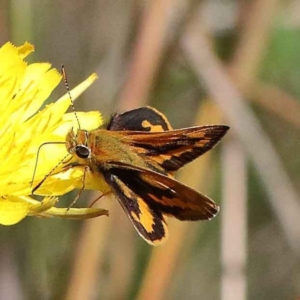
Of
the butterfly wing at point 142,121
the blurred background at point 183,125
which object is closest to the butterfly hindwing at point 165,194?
the butterfly wing at point 142,121

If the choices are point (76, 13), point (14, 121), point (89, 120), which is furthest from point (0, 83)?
point (76, 13)

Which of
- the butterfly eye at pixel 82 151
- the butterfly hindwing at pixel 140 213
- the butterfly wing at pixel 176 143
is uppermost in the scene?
the butterfly eye at pixel 82 151

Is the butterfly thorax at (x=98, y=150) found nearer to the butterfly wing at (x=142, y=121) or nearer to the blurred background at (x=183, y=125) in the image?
the butterfly wing at (x=142, y=121)

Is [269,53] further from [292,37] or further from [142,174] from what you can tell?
[142,174]

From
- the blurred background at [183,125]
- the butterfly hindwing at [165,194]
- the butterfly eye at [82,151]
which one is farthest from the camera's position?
the blurred background at [183,125]

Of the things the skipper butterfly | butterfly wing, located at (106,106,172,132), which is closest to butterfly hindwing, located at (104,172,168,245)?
the skipper butterfly

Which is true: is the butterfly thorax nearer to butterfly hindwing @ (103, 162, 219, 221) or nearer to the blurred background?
butterfly hindwing @ (103, 162, 219, 221)

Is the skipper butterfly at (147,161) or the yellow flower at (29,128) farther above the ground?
the yellow flower at (29,128)
